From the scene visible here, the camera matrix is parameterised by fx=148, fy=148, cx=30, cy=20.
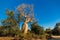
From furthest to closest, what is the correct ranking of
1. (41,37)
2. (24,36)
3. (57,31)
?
(57,31), (41,37), (24,36)

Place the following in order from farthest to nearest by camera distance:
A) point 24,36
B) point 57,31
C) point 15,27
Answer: point 57,31, point 15,27, point 24,36

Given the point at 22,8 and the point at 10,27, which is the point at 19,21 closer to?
the point at 10,27

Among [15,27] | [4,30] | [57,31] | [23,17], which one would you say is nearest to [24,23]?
[23,17]

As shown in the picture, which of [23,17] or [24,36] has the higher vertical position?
[23,17]

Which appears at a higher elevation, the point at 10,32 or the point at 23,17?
the point at 23,17

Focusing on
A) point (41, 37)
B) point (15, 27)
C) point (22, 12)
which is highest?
point (22, 12)

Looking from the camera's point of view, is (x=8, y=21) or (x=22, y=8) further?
(x=8, y=21)

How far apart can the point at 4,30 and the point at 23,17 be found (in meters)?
6.30

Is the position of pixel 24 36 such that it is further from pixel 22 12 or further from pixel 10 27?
pixel 10 27

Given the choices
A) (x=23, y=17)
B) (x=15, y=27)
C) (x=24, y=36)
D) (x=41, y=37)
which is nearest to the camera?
(x=24, y=36)

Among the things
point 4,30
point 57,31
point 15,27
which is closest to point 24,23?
point 15,27

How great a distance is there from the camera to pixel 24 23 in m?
31.1

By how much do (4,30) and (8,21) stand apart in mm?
2395

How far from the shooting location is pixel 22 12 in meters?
30.8
